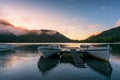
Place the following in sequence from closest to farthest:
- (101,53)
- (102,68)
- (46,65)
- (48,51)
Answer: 1. (102,68)
2. (46,65)
3. (101,53)
4. (48,51)

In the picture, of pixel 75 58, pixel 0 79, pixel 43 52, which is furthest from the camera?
pixel 43 52

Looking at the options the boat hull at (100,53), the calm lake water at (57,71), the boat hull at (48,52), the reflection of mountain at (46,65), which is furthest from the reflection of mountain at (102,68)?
the boat hull at (48,52)

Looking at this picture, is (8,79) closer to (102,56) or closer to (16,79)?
(16,79)

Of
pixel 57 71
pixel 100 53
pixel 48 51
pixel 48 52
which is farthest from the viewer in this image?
pixel 48 52

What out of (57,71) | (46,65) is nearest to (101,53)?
(46,65)

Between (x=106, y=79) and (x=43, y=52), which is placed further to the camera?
(x=43, y=52)

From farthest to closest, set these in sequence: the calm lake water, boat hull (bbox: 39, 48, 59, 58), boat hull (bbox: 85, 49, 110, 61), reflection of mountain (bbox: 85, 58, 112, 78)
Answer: boat hull (bbox: 39, 48, 59, 58) < boat hull (bbox: 85, 49, 110, 61) < reflection of mountain (bbox: 85, 58, 112, 78) < the calm lake water

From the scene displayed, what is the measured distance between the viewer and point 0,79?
1983 centimetres

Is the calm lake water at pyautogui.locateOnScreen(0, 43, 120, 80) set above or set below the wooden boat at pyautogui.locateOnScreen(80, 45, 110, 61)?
below

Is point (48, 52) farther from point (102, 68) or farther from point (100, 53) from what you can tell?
point (102, 68)

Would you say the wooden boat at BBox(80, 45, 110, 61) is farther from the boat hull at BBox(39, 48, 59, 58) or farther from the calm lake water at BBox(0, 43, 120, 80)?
the boat hull at BBox(39, 48, 59, 58)

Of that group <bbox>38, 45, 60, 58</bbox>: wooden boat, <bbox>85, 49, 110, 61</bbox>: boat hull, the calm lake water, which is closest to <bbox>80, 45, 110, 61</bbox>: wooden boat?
<bbox>85, 49, 110, 61</bbox>: boat hull

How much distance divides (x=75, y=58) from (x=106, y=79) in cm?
1520

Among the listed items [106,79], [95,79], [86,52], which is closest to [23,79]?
[95,79]
